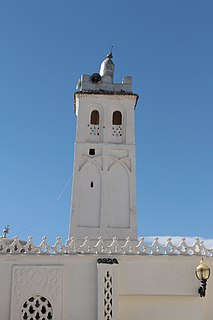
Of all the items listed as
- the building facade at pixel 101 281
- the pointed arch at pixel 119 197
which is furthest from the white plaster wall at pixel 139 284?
the pointed arch at pixel 119 197

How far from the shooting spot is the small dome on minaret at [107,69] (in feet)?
84.9

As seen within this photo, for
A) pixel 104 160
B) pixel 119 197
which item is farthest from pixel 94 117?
pixel 119 197

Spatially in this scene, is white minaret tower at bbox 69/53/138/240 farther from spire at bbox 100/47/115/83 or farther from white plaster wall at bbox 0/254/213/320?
white plaster wall at bbox 0/254/213/320

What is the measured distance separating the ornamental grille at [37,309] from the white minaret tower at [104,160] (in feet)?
19.3

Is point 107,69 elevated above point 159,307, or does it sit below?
above

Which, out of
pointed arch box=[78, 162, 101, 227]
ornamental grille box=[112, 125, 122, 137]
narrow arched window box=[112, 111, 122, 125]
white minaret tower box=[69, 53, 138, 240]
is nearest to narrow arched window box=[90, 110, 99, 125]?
white minaret tower box=[69, 53, 138, 240]

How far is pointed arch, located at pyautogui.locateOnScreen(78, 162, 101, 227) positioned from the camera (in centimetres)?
2264

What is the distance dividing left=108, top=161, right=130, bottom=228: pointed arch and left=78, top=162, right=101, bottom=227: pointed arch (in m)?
0.59

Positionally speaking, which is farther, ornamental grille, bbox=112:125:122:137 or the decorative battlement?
ornamental grille, bbox=112:125:122:137

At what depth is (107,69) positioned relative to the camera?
87.6 ft

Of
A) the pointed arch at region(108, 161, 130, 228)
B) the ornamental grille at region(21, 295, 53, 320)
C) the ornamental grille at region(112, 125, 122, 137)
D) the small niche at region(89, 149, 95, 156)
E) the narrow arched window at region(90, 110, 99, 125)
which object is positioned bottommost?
the ornamental grille at region(21, 295, 53, 320)

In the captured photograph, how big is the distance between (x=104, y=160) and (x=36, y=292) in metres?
9.02

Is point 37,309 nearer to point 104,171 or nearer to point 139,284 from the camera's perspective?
point 139,284

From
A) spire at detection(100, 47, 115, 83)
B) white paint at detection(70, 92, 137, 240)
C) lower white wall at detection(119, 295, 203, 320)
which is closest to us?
lower white wall at detection(119, 295, 203, 320)
